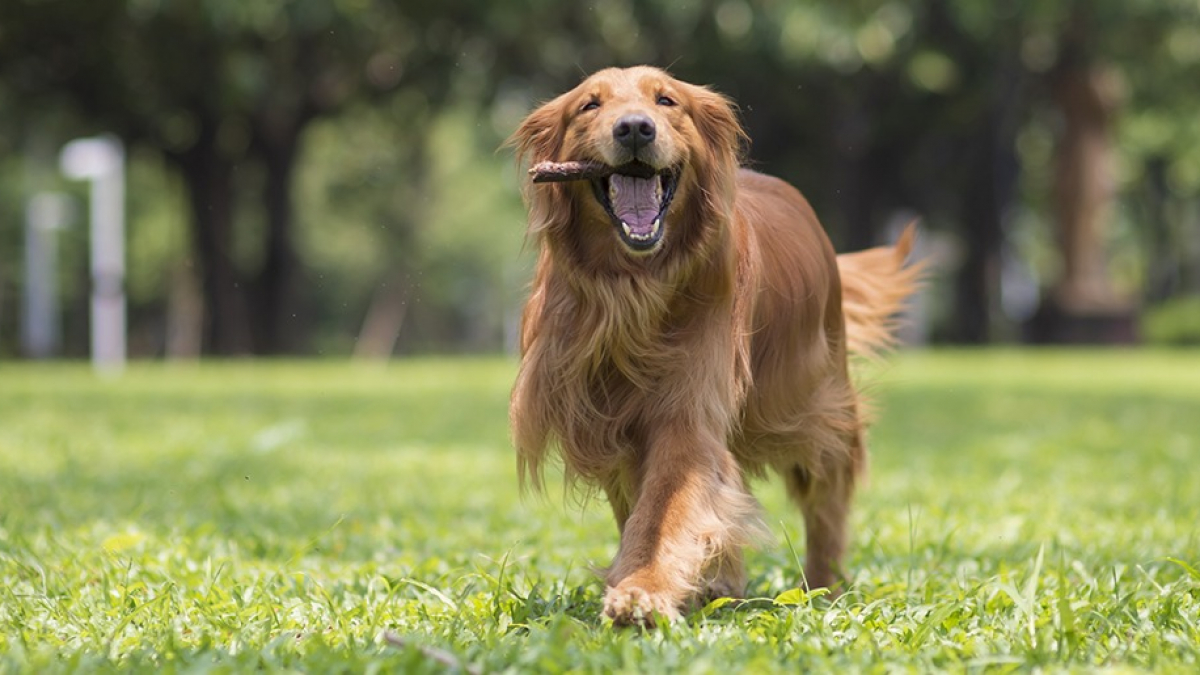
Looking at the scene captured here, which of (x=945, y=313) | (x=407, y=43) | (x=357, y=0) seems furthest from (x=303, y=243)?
(x=357, y=0)

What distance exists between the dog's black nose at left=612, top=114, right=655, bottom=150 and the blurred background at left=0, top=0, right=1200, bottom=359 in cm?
799

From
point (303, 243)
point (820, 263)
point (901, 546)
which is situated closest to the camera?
point (820, 263)

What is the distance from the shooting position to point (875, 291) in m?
5.35

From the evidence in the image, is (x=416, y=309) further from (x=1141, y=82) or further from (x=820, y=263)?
(x=820, y=263)

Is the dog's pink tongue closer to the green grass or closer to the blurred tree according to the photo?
the green grass

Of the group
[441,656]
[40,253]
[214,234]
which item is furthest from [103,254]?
[441,656]

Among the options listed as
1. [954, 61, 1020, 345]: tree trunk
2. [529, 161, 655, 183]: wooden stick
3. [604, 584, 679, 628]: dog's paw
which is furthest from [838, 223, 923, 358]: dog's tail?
[954, 61, 1020, 345]: tree trunk

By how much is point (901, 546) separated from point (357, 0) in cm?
1642

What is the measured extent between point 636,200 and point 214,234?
2451cm

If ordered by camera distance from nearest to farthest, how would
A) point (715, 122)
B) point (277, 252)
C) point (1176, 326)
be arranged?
point (715, 122), point (277, 252), point (1176, 326)

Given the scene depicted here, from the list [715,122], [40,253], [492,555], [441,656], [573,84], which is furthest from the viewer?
[40,253]

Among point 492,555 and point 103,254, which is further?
point 103,254

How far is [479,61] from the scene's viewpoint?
2317cm

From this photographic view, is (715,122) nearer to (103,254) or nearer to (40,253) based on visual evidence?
(103,254)
